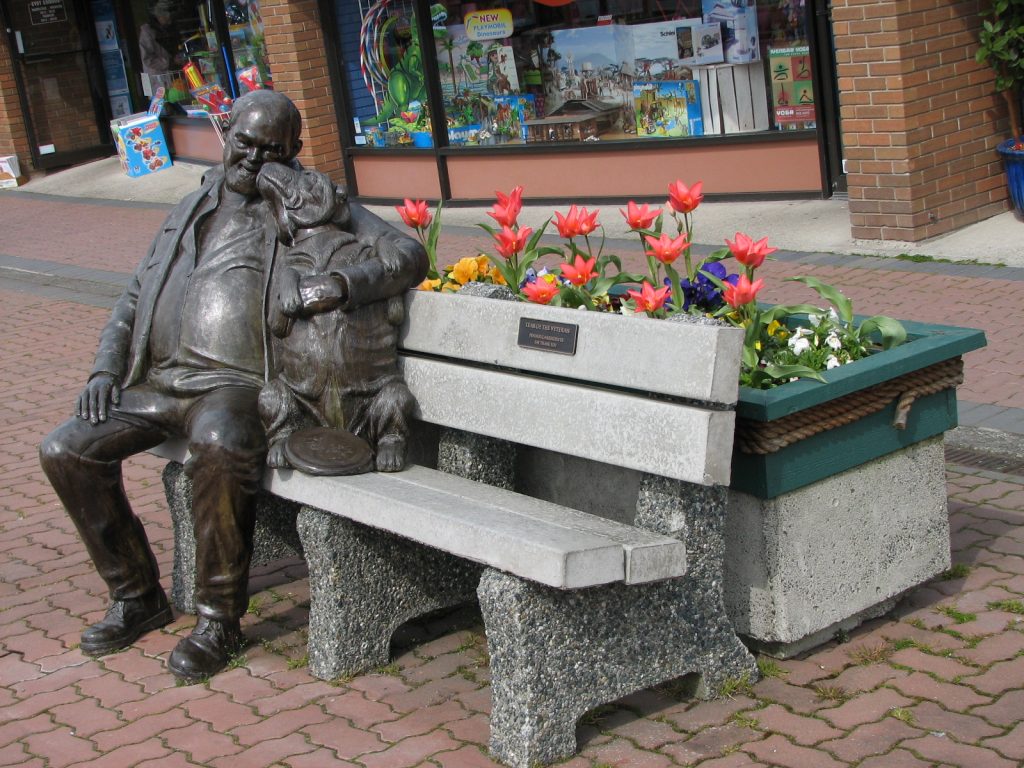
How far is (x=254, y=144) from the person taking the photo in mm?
4457

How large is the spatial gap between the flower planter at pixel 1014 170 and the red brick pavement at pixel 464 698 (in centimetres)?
413

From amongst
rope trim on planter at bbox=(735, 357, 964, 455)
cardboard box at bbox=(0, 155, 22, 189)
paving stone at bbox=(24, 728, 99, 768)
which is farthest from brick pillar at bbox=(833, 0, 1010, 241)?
cardboard box at bbox=(0, 155, 22, 189)

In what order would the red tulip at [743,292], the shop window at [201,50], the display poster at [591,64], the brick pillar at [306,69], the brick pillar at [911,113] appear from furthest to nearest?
the shop window at [201,50]
the brick pillar at [306,69]
the display poster at [591,64]
the brick pillar at [911,113]
the red tulip at [743,292]

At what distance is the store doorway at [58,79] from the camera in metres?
17.9

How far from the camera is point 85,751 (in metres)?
3.82

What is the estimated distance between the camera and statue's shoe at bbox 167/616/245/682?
163 inches

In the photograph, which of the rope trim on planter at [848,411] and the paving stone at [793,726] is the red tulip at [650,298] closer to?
the rope trim on planter at [848,411]

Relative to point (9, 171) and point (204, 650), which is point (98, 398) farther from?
point (9, 171)

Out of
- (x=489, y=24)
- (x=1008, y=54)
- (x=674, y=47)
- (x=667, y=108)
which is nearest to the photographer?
(x=1008, y=54)

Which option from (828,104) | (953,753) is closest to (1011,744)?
(953,753)

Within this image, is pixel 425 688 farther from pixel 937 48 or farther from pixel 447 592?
pixel 937 48

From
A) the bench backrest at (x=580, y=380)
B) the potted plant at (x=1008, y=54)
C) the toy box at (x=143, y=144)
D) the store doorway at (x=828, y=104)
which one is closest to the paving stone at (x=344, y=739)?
the bench backrest at (x=580, y=380)

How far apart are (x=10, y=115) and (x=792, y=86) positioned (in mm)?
11273

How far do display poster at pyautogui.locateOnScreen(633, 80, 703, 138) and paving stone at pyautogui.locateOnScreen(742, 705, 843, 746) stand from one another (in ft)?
24.7
